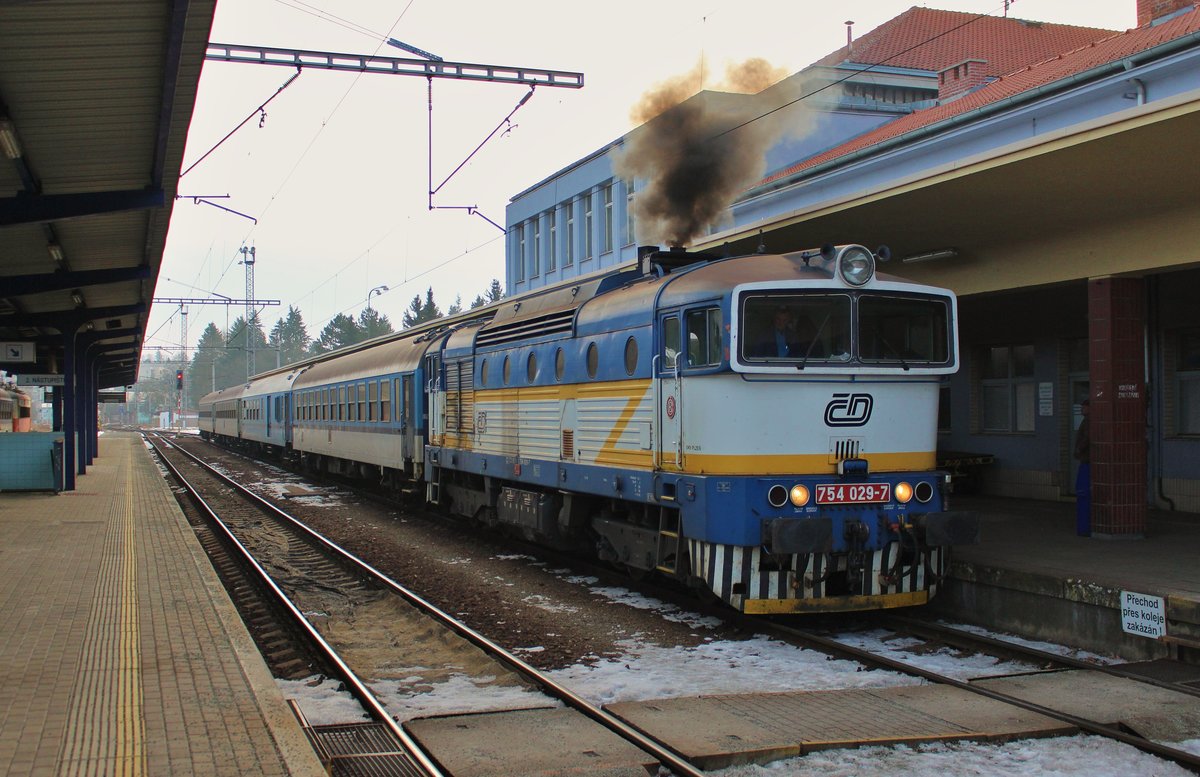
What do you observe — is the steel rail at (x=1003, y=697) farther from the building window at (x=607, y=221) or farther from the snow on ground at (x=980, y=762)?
the building window at (x=607, y=221)

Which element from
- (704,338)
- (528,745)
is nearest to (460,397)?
(704,338)

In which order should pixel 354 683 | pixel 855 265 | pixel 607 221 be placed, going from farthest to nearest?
pixel 607 221 → pixel 855 265 → pixel 354 683

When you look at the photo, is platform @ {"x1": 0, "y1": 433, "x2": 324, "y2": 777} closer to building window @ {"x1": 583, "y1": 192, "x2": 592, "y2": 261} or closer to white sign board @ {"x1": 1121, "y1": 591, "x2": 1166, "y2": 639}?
white sign board @ {"x1": 1121, "y1": 591, "x2": 1166, "y2": 639}

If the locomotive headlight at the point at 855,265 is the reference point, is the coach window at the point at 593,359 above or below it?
below

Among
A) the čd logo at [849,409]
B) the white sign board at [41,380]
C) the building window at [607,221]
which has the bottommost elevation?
the čd logo at [849,409]

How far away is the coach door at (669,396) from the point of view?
9.46 meters

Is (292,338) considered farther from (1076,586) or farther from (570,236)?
(1076,586)

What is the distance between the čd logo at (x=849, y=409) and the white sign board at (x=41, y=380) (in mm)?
21830

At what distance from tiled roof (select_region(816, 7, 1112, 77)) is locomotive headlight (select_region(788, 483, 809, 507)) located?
23014 millimetres

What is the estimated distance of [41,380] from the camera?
84.0ft

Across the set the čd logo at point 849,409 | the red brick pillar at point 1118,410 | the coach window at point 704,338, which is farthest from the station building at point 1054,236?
the čd logo at point 849,409

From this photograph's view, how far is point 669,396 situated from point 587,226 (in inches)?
1122

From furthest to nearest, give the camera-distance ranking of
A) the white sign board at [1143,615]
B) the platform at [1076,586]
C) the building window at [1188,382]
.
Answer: the building window at [1188,382] → the platform at [1076,586] → the white sign board at [1143,615]

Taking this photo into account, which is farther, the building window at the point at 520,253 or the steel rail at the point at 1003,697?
the building window at the point at 520,253
